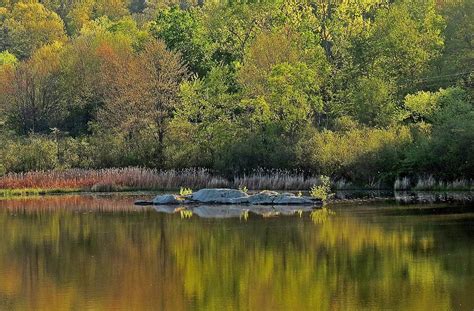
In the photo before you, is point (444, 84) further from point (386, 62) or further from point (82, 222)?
point (82, 222)

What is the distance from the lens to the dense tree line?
162 ft

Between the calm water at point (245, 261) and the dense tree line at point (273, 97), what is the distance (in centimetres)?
1352

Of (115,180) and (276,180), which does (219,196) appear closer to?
(276,180)

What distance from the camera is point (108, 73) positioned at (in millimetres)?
70188

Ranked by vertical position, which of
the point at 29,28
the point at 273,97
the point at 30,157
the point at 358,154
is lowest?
the point at 358,154

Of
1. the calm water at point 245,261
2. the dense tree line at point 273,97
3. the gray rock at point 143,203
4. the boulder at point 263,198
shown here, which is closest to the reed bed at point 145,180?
the dense tree line at point 273,97

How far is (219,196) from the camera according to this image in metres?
41.9

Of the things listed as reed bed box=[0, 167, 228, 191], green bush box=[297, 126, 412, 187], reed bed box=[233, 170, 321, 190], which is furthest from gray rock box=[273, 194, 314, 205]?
reed bed box=[0, 167, 228, 191]

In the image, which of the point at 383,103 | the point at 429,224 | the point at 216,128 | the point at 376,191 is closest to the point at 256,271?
the point at 429,224

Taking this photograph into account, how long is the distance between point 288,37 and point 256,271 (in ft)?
144

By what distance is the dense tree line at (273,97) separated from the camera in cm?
4947

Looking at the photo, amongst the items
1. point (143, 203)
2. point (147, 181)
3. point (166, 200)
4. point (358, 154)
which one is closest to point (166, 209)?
point (166, 200)

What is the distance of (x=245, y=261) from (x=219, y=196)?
19014mm

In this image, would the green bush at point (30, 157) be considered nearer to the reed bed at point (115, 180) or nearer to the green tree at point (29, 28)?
the reed bed at point (115, 180)
